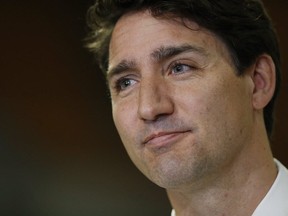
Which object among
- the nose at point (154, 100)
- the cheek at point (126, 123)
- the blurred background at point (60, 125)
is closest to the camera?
the nose at point (154, 100)

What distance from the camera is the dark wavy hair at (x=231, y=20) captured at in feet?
4.01

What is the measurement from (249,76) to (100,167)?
1.65 metres

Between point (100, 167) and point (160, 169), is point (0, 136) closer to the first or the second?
point (100, 167)

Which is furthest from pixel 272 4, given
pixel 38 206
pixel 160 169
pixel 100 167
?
pixel 160 169

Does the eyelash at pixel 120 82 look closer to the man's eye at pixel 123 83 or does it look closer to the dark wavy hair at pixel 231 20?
the man's eye at pixel 123 83

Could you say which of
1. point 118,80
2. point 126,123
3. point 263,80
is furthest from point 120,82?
point 263,80

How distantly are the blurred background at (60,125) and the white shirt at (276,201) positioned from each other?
1.54 metres

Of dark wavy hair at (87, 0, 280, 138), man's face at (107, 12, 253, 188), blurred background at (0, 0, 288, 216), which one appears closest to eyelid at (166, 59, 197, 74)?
man's face at (107, 12, 253, 188)

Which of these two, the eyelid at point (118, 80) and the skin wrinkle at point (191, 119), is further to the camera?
the eyelid at point (118, 80)

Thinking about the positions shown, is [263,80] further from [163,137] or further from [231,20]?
[163,137]

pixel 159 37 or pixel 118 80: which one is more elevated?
pixel 159 37

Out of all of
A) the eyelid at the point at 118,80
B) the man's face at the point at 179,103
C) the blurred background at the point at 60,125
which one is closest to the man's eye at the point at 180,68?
the man's face at the point at 179,103

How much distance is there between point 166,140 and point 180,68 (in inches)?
7.0

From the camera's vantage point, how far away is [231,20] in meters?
1.26
